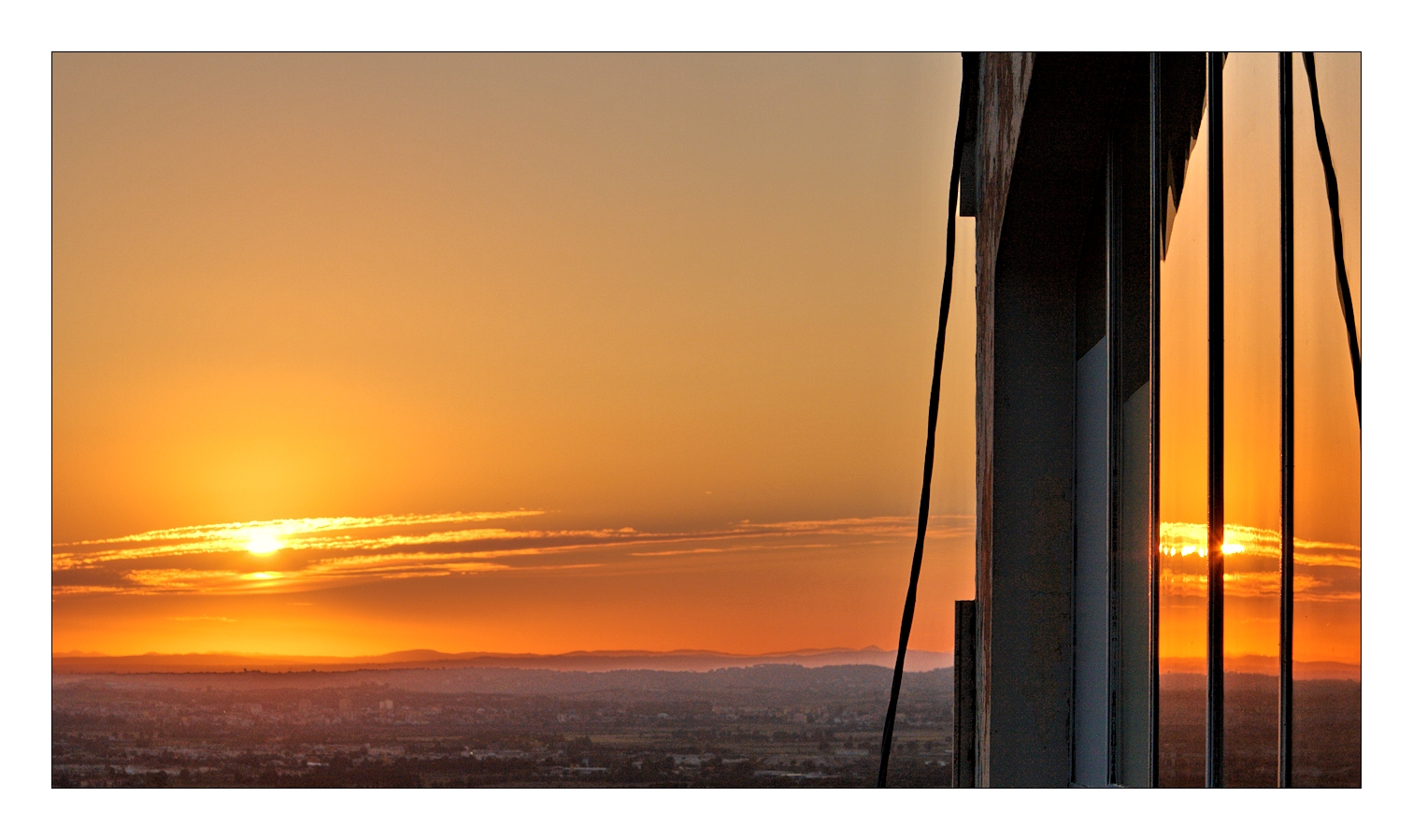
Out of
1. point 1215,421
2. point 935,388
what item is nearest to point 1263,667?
point 1215,421

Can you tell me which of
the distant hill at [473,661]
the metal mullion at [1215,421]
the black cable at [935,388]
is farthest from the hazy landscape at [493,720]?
the metal mullion at [1215,421]

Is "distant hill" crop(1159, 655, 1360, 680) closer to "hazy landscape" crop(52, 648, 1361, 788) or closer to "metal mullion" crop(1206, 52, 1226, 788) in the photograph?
"metal mullion" crop(1206, 52, 1226, 788)

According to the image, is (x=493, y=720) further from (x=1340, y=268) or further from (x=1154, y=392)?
(x=1340, y=268)

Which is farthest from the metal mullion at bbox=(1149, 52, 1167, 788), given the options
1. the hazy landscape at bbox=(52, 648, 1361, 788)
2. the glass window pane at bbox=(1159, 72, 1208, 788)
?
the hazy landscape at bbox=(52, 648, 1361, 788)

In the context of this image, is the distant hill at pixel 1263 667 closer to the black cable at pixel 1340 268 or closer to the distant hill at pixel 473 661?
the black cable at pixel 1340 268

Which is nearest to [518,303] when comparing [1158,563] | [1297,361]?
[1158,563]

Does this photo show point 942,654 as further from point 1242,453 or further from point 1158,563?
point 1242,453

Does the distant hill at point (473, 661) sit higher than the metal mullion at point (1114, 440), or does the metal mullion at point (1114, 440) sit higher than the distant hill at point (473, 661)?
the metal mullion at point (1114, 440)
